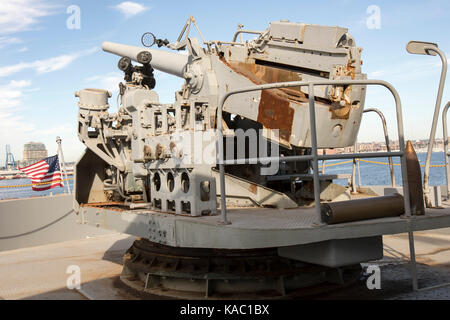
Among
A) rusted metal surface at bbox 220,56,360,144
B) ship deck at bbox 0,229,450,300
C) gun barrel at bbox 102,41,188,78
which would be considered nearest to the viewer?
rusted metal surface at bbox 220,56,360,144

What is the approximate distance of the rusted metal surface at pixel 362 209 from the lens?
12.4 feet

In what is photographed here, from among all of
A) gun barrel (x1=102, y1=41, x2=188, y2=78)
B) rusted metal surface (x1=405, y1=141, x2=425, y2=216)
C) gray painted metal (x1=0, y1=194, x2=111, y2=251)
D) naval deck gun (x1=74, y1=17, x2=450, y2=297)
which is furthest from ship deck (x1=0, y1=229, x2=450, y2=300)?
gun barrel (x1=102, y1=41, x2=188, y2=78)

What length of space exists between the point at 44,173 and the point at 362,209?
32.8ft

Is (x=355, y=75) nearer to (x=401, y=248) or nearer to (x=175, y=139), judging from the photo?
(x=175, y=139)

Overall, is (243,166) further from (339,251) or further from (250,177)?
(339,251)

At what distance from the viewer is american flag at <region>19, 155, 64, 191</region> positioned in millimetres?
11938

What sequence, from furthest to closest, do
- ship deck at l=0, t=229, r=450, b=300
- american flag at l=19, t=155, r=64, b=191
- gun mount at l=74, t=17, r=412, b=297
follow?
american flag at l=19, t=155, r=64, b=191 < ship deck at l=0, t=229, r=450, b=300 < gun mount at l=74, t=17, r=412, b=297

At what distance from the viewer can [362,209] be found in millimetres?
3904

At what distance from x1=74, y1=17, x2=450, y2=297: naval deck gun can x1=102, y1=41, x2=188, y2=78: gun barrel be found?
243 mm

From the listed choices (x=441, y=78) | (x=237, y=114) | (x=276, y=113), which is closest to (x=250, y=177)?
(x=237, y=114)

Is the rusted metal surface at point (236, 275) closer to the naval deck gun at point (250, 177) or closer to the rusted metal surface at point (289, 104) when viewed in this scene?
the naval deck gun at point (250, 177)

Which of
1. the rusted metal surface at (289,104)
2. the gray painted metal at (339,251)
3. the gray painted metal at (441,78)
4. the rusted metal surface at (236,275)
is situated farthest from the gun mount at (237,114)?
the gray painted metal at (339,251)

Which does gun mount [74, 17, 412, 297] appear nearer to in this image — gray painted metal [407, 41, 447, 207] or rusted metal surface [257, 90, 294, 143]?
rusted metal surface [257, 90, 294, 143]

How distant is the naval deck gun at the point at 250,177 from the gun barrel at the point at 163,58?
0.80 ft
